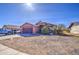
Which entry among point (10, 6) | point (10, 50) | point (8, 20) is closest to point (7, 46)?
Answer: point (10, 50)

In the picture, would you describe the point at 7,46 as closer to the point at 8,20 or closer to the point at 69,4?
the point at 8,20

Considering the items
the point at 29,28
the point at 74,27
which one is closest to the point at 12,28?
the point at 29,28

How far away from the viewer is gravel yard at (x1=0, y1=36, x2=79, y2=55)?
2.13 meters

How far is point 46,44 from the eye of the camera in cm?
215

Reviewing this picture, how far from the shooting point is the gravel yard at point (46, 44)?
213 cm

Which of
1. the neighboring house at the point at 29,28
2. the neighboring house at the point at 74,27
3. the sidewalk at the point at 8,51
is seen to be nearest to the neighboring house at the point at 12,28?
the neighboring house at the point at 29,28

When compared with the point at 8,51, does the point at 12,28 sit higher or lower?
higher

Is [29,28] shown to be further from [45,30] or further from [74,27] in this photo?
[74,27]

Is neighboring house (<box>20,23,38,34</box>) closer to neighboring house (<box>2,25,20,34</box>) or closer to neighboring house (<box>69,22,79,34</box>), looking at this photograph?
neighboring house (<box>2,25,20,34</box>)

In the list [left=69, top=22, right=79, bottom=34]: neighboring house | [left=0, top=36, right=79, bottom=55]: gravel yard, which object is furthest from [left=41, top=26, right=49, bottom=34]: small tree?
[left=69, top=22, right=79, bottom=34]: neighboring house

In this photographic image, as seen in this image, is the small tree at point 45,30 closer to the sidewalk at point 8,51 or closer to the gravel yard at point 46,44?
the gravel yard at point 46,44

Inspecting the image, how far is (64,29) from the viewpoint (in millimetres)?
2168

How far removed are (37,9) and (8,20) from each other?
37 cm
